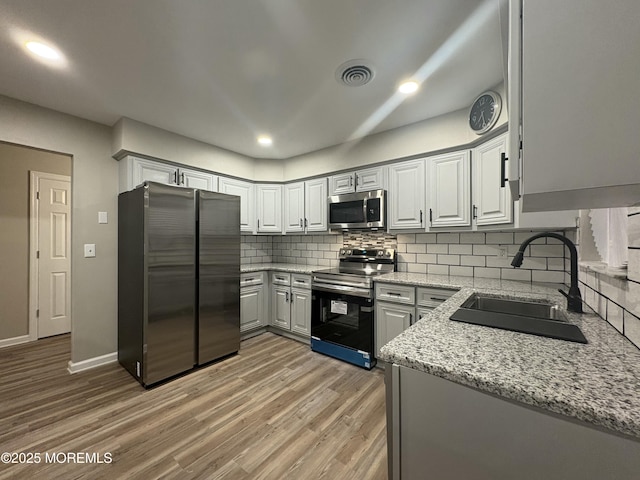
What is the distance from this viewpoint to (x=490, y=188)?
218cm

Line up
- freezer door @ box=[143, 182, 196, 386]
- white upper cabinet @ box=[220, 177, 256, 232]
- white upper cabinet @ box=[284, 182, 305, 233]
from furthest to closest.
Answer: white upper cabinet @ box=[284, 182, 305, 233] < white upper cabinet @ box=[220, 177, 256, 232] < freezer door @ box=[143, 182, 196, 386]

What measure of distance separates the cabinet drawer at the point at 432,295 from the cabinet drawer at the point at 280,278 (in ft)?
5.53

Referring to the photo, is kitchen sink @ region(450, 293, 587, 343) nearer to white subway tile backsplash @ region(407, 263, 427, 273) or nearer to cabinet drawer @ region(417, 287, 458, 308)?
cabinet drawer @ region(417, 287, 458, 308)

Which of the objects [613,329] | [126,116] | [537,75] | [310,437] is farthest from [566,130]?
[126,116]

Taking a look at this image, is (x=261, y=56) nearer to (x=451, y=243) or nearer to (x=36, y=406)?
(x=451, y=243)

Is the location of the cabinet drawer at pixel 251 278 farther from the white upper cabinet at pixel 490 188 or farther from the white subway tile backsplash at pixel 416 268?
the white upper cabinet at pixel 490 188

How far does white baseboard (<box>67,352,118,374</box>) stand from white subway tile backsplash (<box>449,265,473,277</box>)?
3.66 m

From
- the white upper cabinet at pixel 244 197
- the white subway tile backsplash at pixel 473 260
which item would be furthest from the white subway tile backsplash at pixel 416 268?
the white upper cabinet at pixel 244 197

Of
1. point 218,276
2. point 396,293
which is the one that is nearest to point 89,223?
point 218,276

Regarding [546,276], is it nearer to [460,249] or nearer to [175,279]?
[460,249]

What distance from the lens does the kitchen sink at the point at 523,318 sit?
3.22 ft

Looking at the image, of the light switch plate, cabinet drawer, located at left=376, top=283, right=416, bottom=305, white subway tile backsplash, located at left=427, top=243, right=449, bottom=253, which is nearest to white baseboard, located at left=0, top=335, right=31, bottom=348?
the light switch plate

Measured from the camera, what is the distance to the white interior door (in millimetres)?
3414

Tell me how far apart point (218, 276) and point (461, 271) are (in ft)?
8.24
